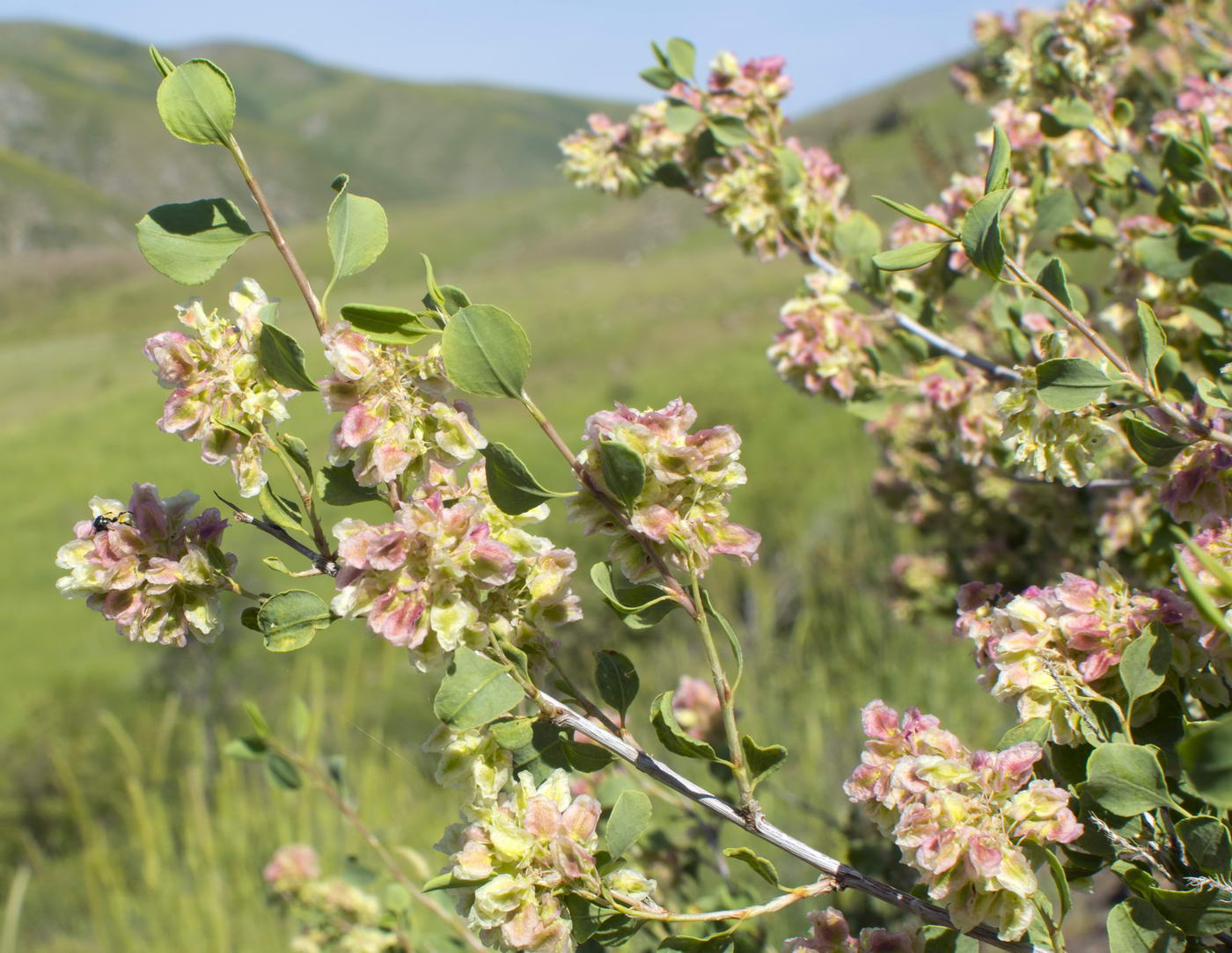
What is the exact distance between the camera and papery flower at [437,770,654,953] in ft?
1.29

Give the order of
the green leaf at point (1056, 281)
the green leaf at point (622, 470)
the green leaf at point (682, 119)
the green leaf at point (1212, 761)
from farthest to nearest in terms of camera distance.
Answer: the green leaf at point (682, 119) → the green leaf at point (1056, 281) → the green leaf at point (622, 470) → the green leaf at point (1212, 761)

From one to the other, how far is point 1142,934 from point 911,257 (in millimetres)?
320

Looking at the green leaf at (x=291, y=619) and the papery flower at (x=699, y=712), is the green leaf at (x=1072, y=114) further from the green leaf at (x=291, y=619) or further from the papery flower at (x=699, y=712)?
the green leaf at (x=291, y=619)

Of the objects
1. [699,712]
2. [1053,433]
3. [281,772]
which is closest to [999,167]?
[1053,433]

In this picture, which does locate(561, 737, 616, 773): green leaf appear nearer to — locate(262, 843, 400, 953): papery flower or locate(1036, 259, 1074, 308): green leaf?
locate(1036, 259, 1074, 308): green leaf

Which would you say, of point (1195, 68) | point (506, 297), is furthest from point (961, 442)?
point (506, 297)

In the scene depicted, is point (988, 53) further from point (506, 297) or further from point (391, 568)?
point (506, 297)

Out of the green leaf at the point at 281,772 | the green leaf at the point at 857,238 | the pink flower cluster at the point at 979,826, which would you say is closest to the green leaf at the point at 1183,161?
the green leaf at the point at 857,238

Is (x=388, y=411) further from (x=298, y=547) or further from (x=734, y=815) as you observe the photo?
(x=734, y=815)

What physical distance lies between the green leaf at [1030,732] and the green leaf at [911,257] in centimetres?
22

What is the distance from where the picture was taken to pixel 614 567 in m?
0.46

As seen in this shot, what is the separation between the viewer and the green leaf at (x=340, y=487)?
17.1 inches

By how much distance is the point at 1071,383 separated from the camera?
1.53ft

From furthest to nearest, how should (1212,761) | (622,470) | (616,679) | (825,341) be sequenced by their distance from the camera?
(825,341) → (616,679) → (622,470) → (1212,761)
